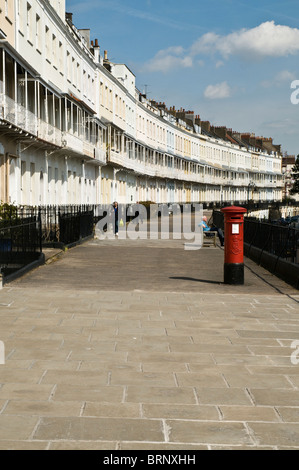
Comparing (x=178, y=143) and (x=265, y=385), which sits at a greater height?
(x=178, y=143)

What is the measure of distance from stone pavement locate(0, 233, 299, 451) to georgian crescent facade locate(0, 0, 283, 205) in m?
12.1

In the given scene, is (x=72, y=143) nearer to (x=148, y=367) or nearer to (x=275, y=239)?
(x=275, y=239)

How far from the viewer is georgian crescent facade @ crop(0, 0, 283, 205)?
2417cm

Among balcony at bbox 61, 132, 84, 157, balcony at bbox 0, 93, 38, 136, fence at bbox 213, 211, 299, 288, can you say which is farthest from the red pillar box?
balcony at bbox 61, 132, 84, 157

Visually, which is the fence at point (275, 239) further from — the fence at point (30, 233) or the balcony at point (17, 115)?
the balcony at point (17, 115)

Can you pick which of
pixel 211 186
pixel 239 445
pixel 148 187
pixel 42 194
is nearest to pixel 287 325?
pixel 239 445

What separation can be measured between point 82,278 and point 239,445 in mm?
9150

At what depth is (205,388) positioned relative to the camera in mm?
5488

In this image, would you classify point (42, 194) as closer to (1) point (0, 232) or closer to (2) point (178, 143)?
(1) point (0, 232)

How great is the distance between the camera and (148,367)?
6.13 metres

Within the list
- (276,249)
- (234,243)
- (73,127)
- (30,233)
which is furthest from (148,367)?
(73,127)

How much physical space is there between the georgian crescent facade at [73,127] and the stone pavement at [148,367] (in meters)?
12.1

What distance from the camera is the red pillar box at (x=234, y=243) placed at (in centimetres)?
1211

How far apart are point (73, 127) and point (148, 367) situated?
104ft
